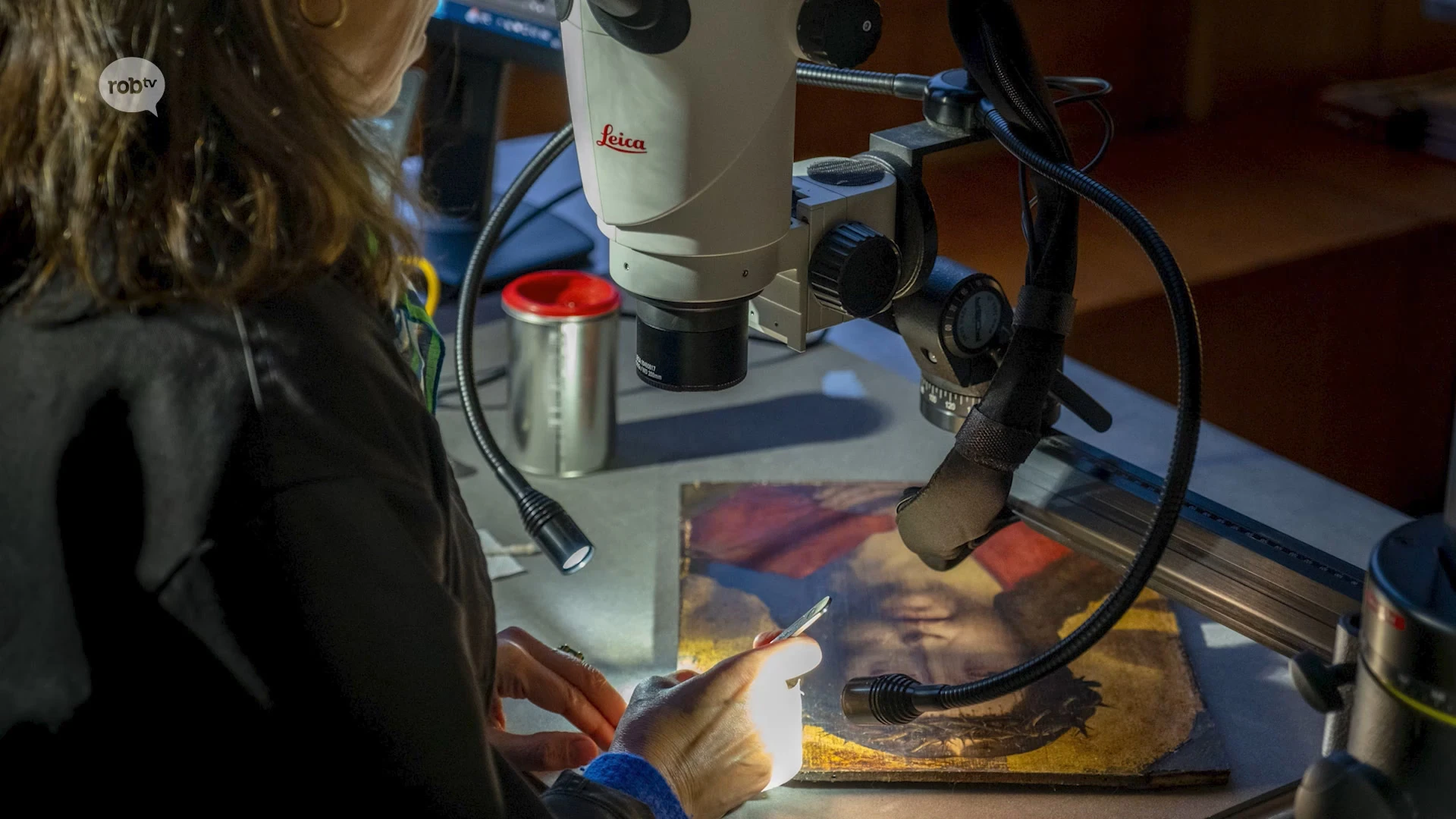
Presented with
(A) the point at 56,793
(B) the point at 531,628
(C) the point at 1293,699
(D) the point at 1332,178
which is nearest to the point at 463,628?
(A) the point at 56,793

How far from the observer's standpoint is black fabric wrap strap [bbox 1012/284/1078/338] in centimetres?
67

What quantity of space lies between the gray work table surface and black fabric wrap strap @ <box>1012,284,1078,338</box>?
0.27 metres

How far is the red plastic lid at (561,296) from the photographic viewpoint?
3.53 feet

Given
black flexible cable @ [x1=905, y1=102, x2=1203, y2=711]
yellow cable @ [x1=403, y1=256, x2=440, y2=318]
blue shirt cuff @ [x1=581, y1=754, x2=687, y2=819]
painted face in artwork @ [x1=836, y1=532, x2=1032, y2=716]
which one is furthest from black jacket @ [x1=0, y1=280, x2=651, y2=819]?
yellow cable @ [x1=403, y1=256, x2=440, y2=318]

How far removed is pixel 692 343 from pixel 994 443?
167 millimetres

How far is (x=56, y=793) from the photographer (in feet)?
1.61

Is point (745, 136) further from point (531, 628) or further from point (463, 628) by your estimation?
point (531, 628)

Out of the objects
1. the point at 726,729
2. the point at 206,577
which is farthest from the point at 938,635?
the point at 206,577

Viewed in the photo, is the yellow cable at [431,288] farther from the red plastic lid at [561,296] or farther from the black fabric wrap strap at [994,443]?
the black fabric wrap strap at [994,443]

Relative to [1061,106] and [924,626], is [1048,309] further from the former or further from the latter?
[924,626]

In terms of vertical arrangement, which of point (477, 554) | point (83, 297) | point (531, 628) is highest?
point (83, 297)

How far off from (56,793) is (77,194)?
0.22 metres

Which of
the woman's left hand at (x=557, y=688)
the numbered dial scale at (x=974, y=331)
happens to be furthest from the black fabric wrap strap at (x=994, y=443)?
the woman's left hand at (x=557, y=688)

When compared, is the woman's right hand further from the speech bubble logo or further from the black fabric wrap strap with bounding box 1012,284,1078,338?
the speech bubble logo
